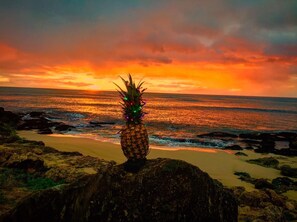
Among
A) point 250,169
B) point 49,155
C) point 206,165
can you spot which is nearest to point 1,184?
point 49,155

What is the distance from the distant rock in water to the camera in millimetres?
4457

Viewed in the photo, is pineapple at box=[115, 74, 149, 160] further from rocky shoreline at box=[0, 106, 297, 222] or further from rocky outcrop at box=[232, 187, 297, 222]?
rocky outcrop at box=[232, 187, 297, 222]

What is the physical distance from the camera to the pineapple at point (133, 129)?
16.5 ft

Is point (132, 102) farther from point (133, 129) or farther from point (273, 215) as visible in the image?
point (273, 215)

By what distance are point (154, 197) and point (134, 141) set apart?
3.71 feet

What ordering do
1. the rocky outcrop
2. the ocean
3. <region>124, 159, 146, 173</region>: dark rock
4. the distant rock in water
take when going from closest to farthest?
the distant rock in water < <region>124, 159, 146, 173</region>: dark rock < the rocky outcrop < the ocean

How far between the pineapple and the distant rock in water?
1.01ft

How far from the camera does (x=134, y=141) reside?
5.03m

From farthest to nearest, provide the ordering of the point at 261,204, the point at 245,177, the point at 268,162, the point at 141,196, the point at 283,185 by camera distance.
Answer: the point at 268,162
the point at 245,177
the point at 283,185
the point at 261,204
the point at 141,196

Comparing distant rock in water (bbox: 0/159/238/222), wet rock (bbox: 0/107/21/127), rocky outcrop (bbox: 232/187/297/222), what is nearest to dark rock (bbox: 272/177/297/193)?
rocky outcrop (bbox: 232/187/297/222)

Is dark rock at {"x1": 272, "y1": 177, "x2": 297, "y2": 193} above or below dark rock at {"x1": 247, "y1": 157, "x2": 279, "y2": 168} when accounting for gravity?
above

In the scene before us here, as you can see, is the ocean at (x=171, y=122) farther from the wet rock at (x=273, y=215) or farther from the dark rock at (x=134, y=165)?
the dark rock at (x=134, y=165)

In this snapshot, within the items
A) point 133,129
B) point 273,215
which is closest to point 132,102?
point 133,129

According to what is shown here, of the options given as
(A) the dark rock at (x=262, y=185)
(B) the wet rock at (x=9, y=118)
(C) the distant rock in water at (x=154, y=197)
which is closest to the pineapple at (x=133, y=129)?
(C) the distant rock in water at (x=154, y=197)
